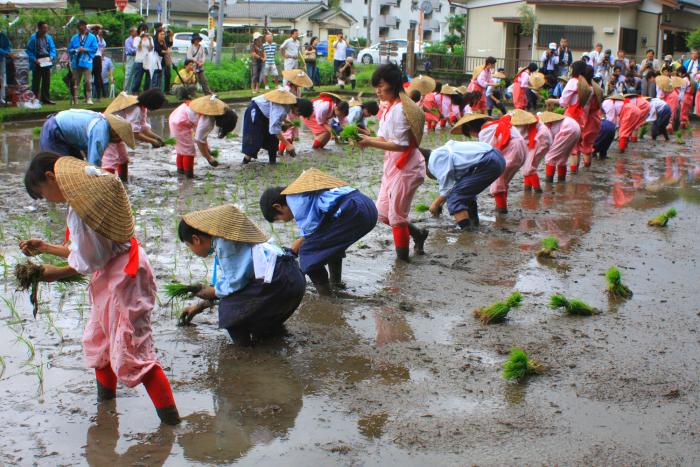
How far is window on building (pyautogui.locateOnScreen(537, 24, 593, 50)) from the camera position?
30.3m

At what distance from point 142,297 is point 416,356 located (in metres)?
1.89

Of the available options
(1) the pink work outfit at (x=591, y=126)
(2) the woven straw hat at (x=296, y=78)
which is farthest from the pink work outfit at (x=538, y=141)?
(2) the woven straw hat at (x=296, y=78)

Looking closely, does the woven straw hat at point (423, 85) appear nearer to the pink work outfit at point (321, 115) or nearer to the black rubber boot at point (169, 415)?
the pink work outfit at point (321, 115)

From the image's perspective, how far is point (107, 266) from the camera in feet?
13.9

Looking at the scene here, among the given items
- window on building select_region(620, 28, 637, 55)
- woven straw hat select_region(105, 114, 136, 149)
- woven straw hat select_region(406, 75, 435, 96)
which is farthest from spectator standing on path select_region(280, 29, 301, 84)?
woven straw hat select_region(105, 114, 136, 149)

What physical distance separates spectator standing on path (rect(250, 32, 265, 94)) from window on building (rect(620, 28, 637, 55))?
13.9m

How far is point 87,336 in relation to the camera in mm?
4406

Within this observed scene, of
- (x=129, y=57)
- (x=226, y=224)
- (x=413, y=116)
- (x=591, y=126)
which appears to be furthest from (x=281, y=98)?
(x=129, y=57)

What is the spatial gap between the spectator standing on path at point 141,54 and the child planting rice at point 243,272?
13925 millimetres

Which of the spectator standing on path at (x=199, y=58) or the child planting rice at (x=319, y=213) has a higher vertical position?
the spectator standing on path at (x=199, y=58)

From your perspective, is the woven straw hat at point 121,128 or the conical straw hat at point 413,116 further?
the woven straw hat at point 121,128

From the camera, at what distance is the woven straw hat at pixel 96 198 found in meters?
3.96

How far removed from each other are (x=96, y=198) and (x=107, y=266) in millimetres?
416

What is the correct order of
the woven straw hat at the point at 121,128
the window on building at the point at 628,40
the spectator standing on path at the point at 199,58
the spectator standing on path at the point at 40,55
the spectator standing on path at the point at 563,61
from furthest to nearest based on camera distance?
the window on building at the point at 628,40 < the spectator standing on path at the point at 563,61 < the spectator standing on path at the point at 199,58 < the spectator standing on path at the point at 40,55 < the woven straw hat at the point at 121,128
